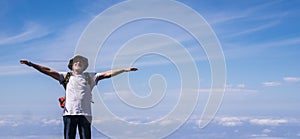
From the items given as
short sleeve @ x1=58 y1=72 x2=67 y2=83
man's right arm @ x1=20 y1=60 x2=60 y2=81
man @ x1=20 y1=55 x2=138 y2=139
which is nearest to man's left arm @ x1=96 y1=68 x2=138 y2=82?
man @ x1=20 y1=55 x2=138 y2=139

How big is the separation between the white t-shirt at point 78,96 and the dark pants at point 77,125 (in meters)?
0.15

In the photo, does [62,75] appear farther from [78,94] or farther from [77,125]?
[77,125]

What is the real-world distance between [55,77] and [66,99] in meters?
0.69

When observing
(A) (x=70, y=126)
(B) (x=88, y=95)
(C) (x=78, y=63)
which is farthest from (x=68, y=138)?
(C) (x=78, y=63)

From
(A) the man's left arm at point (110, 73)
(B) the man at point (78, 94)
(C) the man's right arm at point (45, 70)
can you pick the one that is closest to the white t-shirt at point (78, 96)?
(B) the man at point (78, 94)

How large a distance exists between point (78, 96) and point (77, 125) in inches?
34.1

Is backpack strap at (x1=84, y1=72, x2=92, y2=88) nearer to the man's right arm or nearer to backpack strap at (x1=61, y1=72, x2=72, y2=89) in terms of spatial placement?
backpack strap at (x1=61, y1=72, x2=72, y2=89)

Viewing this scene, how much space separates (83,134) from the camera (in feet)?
42.1

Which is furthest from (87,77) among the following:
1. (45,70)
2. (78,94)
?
(45,70)

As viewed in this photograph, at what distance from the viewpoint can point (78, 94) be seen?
41.1 feet

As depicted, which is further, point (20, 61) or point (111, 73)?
point (111, 73)

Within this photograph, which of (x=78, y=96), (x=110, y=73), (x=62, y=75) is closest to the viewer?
(x=78, y=96)

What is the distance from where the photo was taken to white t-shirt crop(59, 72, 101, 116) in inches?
492

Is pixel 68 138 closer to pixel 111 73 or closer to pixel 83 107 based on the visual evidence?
pixel 83 107
